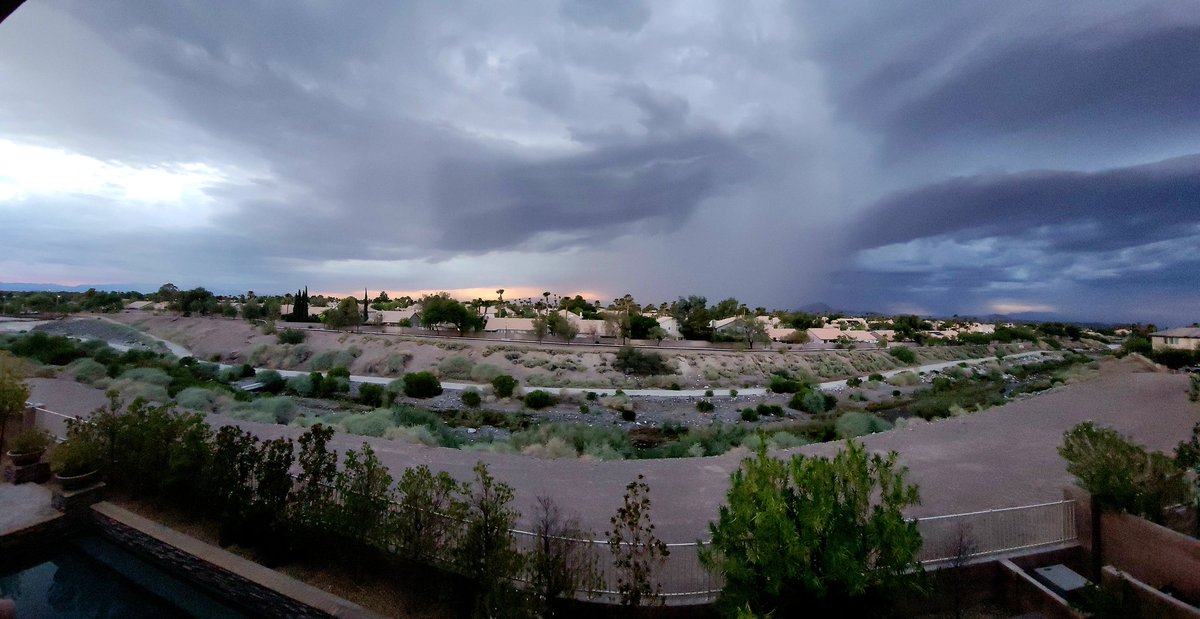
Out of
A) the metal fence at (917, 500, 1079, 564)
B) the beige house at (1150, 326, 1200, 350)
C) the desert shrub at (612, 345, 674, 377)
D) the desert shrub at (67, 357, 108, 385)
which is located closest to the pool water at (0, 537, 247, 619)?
the metal fence at (917, 500, 1079, 564)

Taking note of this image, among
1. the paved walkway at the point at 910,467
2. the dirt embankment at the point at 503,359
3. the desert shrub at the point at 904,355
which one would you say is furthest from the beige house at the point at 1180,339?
the paved walkway at the point at 910,467

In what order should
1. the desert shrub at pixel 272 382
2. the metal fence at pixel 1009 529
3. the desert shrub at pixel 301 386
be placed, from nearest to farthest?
the metal fence at pixel 1009 529, the desert shrub at pixel 301 386, the desert shrub at pixel 272 382

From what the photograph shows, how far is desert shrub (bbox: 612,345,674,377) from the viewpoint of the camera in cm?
4472

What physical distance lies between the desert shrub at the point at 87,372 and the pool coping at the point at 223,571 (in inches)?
842

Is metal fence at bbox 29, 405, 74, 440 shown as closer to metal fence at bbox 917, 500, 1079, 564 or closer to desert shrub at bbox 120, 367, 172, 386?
desert shrub at bbox 120, 367, 172, 386

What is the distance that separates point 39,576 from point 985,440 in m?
21.5

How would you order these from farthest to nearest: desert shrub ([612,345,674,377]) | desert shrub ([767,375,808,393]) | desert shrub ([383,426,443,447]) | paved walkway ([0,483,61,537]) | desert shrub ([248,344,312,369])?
desert shrub ([612,345,674,377])
desert shrub ([248,344,312,369])
desert shrub ([767,375,808,393])
desert shrub ([383,426,443,447])
paved walkway ([0,483,61,537])

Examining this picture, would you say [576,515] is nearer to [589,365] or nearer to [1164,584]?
[1164,584]

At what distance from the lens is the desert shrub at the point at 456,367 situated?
1646 inches

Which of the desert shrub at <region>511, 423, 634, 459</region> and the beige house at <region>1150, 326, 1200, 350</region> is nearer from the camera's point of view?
the desert shrub at <region>511, 423, 634, 459</region>

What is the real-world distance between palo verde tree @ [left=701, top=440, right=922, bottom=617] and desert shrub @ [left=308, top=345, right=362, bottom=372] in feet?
149

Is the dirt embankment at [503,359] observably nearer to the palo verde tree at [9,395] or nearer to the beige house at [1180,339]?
the beige house at [1180,339]

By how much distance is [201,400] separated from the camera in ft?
65.4

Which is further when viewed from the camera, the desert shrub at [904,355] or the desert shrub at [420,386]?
the desert shrub at [904,355]
